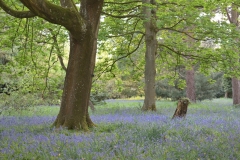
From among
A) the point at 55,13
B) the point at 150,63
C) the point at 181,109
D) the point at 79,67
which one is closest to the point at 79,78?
the point at 79,67

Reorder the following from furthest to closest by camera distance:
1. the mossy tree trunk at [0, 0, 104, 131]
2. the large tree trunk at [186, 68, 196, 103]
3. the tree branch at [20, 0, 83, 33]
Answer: the large tree trunk at [186, 68, 196, 103] → the mossy tree trunk at [0, 0, 104, 131] → the tree branch at [20, 0, 83, 33]

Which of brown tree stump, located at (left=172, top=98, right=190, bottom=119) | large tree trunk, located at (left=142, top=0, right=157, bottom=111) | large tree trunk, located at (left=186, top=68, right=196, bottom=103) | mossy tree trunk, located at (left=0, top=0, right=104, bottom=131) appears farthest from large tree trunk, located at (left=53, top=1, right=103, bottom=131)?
large tree trunk, located at (left=186, top=68, right=196, bottom=103)

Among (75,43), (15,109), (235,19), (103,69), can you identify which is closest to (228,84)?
(235,19)

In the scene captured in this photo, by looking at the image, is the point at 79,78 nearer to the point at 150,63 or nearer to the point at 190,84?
the point at 150,63

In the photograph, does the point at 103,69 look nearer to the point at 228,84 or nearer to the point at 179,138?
the point at 179,138

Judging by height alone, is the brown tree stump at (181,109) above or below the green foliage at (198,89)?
below

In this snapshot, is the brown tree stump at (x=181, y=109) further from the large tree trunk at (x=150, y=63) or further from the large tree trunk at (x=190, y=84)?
the large tree trunk at (x=190, y=84)

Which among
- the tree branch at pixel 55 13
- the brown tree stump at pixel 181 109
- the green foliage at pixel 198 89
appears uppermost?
the tree branch at pixel 55 13

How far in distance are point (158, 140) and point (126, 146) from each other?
2.96 feet

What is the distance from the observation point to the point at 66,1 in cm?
820

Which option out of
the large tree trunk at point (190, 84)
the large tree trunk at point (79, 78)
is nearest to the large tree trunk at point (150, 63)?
the large tree trunk at point (79, 78)

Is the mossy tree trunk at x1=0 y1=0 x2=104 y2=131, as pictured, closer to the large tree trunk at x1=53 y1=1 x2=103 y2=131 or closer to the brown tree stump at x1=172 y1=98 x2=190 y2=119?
the large tree trunk at x1=53 y1=1 x2=103 y2=131

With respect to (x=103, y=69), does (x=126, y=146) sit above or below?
below

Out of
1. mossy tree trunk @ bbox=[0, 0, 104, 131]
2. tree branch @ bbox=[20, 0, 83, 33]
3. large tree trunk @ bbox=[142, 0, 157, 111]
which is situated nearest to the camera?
tree branch @ bbox=[20, 0, 83, 33]
